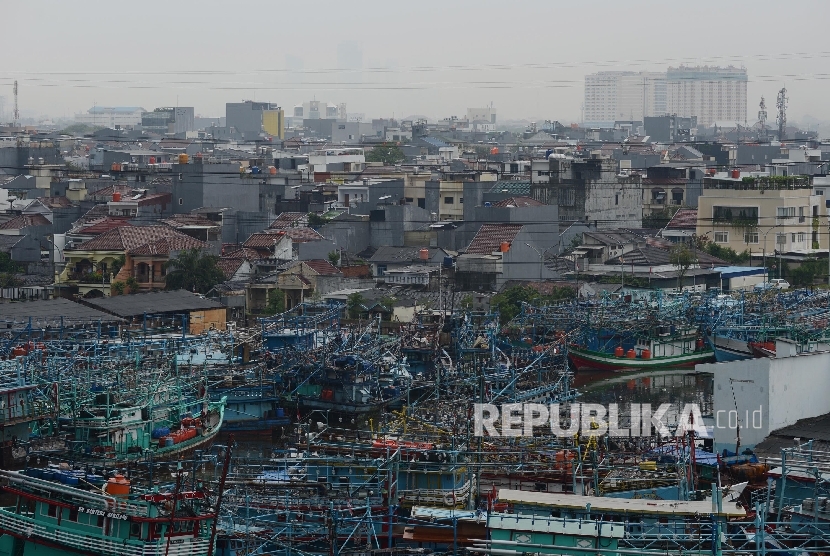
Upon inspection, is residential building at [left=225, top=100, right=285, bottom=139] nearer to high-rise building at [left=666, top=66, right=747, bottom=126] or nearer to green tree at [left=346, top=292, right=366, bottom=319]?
high-rise building at [left=666, top=66, right=747, bottom=126]

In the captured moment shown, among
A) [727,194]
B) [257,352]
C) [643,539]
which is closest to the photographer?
[643,539]

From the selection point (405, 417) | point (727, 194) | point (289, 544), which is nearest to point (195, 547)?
point (289, 544)

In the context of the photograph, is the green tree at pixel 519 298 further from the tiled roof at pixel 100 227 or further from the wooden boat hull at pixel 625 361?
the tiled roof at pixel 100 227

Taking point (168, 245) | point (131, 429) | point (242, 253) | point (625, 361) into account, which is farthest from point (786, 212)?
point (131, 429)

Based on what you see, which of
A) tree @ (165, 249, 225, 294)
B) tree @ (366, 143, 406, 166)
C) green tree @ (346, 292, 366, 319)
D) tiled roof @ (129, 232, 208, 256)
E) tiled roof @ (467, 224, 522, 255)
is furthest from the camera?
tree @ (366, 143, 406, 166)

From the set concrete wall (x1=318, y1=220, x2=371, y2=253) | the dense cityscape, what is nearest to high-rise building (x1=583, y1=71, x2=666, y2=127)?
the dense cityscape

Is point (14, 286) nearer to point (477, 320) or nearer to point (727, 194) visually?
point (477, 320)

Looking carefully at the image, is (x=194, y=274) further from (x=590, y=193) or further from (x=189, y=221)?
(x=590, y=193)

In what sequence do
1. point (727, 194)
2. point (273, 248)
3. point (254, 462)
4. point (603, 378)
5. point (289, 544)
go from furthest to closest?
→ point (727, 194), point (273, 248), point (603, 378), point (254, 462), point (289, 544)
